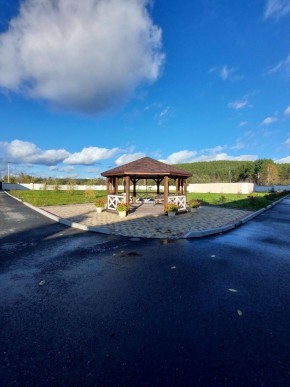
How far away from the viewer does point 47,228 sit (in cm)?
968

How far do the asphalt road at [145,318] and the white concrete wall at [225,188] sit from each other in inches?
1393

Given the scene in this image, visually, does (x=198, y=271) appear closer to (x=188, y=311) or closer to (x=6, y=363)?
(x=188, y=311)

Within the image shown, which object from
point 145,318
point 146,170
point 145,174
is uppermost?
point 146,170

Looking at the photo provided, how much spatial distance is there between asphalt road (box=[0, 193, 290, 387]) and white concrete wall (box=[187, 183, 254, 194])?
35.4m

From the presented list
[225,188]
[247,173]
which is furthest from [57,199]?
[247,173]

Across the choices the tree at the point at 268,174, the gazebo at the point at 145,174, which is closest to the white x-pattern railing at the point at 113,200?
the gazebo at the point at 145,174

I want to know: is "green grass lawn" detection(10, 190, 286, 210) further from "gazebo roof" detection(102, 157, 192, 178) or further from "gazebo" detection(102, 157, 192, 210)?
"gazebo roof" detection(102, 157, 192, 178)

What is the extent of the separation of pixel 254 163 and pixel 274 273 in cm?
9542

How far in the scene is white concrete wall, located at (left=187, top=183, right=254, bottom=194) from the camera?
128 feet

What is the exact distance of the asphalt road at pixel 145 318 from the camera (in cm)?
222

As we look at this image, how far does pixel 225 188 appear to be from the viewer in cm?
4150

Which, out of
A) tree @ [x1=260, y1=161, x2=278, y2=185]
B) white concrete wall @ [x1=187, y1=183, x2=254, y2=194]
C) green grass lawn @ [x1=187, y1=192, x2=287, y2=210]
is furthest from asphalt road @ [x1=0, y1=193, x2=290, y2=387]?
tree @ [x1=260, y1=161, x2=278, y2=185]

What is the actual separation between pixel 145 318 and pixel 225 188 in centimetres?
4103

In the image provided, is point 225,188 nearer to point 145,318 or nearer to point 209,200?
point 209,200
